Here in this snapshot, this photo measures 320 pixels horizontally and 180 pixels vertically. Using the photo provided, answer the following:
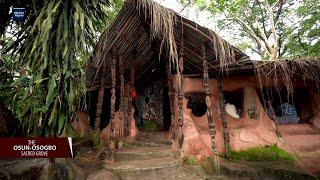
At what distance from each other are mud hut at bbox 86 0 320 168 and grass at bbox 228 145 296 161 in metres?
0.20

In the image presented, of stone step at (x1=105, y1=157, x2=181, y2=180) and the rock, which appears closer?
the rock

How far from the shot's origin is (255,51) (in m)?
20.2

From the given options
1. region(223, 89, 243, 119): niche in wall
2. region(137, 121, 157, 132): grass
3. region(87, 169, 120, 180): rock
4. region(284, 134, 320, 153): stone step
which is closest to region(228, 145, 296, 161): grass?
region(284, 134, 320, 153): stone step

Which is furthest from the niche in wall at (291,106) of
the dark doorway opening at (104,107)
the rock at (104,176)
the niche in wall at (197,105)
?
the rock at (104,176)

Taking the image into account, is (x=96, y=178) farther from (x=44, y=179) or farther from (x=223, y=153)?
(x=223, y=153)

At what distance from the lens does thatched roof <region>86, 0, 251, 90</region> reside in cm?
786

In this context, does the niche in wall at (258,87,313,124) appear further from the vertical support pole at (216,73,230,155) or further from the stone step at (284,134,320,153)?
the vertical support pole at (216,73,230,155)

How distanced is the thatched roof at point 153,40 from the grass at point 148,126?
2.71m

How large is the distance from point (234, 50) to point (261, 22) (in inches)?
445

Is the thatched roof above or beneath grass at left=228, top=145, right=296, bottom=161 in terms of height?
above

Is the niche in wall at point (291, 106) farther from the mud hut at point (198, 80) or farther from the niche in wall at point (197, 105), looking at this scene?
the niche in wall at point (197, 105)

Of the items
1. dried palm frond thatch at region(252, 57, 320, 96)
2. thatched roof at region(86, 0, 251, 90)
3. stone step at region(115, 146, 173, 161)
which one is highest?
thatched roof at region(86, 0, 251, 90)

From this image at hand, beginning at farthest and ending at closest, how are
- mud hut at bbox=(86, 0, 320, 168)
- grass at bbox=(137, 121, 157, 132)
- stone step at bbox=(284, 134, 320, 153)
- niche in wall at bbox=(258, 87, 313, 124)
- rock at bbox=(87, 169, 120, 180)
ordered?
grass at bbox=(137, 121, 157, 132) → niche in wall at bbox=(258, 87, 313, 124) → stone step at bbox=(284, 134, 320, 153) → mud hut at bbox=(86, 0, 320, 168) → rock at bbox=(87, 169, 120, 180)

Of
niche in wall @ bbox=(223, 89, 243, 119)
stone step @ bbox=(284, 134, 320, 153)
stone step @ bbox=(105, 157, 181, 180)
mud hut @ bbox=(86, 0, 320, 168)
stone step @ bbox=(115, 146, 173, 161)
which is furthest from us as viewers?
niche in wall @ bbox=(223, 89, 243, 119)
